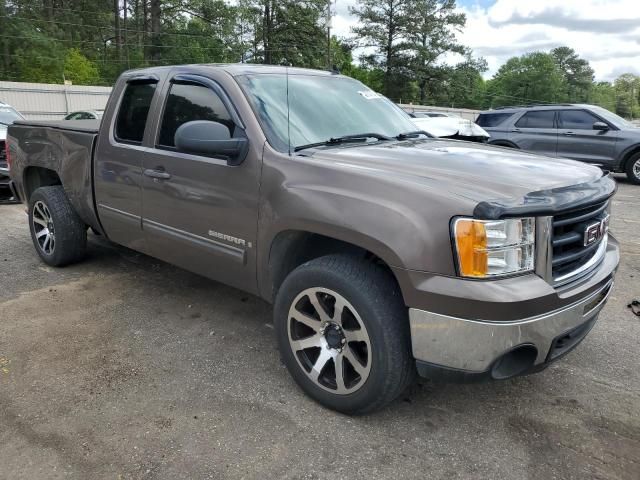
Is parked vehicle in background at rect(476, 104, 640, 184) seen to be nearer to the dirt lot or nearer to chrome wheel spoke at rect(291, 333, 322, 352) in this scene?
the dirt lot

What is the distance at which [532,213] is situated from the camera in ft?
7.37

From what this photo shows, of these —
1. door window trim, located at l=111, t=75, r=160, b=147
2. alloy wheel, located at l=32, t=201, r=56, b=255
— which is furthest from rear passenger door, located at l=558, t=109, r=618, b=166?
alloy wheel, located at l=32, t=201, r=56, b=255

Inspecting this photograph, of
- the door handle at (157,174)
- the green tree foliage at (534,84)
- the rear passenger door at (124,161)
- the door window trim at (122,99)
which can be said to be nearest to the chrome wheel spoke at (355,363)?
the door handle at (157,174)

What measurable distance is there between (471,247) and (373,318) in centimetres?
56

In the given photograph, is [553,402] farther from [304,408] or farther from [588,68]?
[588,68]

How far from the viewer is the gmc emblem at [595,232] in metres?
2.58

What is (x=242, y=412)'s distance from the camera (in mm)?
2770

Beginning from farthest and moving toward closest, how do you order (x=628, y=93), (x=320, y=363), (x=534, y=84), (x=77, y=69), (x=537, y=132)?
(x=628, y=93), (x=534, y=84), (x=77, y=69), (x=537, y=132), (x=320, y=363)

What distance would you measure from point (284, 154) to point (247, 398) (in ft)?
4.46

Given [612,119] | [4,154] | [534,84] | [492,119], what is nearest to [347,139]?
[4,154]

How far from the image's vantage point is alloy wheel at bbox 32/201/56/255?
5000 millimetres

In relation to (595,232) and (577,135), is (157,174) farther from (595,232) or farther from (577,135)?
(577,135)

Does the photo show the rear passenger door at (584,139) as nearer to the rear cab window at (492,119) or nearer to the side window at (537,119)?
the side window at (537,119)

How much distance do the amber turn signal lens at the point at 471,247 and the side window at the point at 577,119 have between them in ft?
35.3
